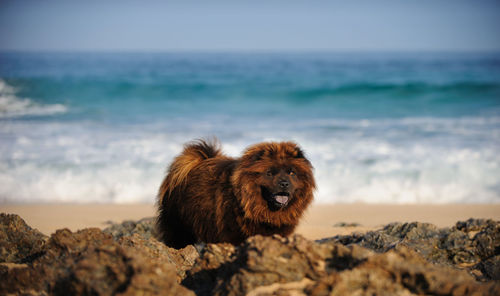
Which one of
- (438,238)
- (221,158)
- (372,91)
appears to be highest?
(372,91)

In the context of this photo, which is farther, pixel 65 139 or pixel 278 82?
pixel 278 82

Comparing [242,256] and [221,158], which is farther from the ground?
[221,158]

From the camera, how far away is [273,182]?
5020 mm

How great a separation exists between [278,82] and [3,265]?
27272 mm

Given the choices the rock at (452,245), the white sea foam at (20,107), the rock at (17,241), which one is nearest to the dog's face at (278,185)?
the rock at (452,245)

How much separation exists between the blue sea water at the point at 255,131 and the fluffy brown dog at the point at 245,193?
18.0 feet

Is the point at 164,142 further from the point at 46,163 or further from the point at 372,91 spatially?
the point at 372,91

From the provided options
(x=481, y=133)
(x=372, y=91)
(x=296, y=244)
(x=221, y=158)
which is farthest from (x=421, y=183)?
(x=372, y=91)

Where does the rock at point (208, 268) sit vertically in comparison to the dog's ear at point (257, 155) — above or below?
below

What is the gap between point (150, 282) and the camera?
3.07m

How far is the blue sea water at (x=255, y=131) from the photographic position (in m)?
11.2

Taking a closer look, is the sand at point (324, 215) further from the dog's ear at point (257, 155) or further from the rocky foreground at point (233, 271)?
the rocky foreground at point (233, 271)

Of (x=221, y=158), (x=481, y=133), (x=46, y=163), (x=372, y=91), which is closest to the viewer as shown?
(x=221, y=158)

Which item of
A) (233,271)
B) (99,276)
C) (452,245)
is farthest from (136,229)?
(452,245)
